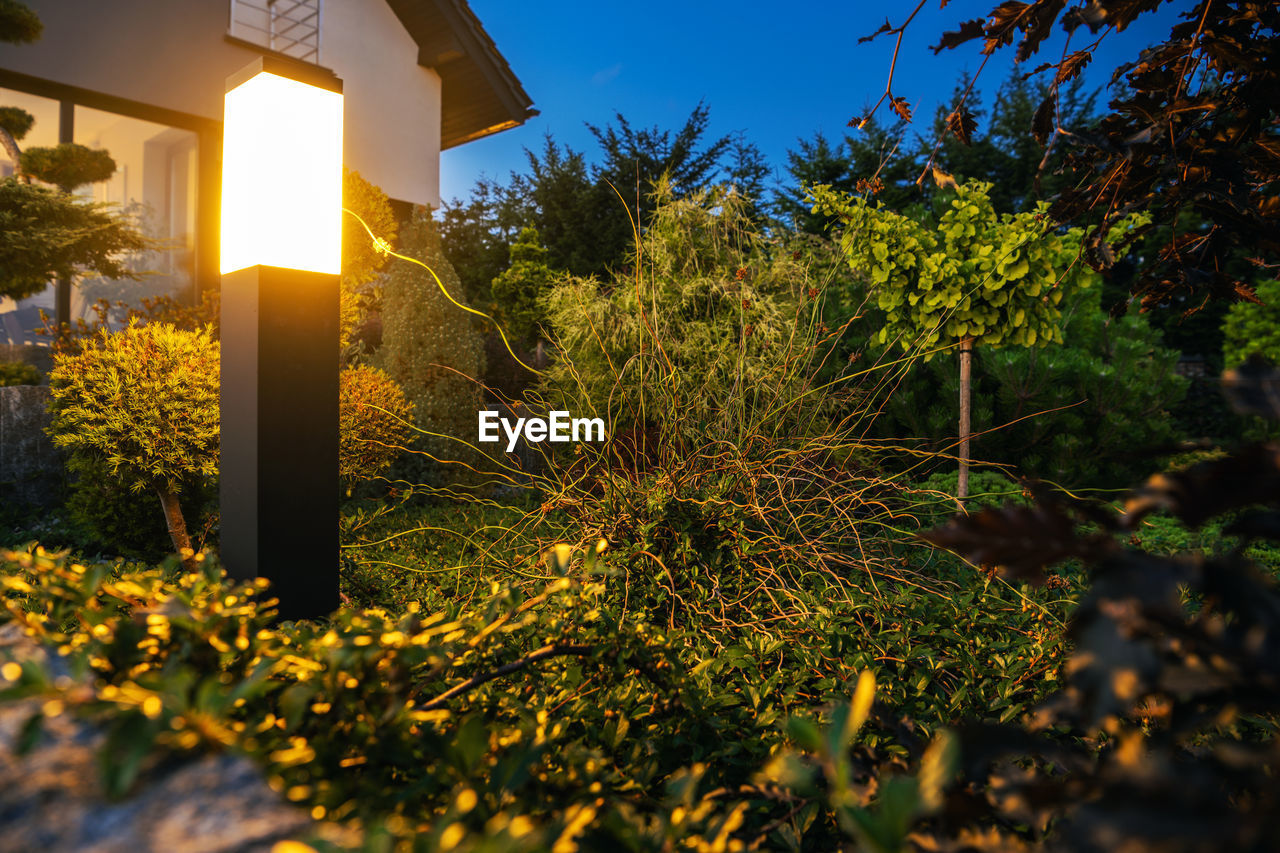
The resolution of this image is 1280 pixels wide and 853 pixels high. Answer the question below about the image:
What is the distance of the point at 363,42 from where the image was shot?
7988 mm

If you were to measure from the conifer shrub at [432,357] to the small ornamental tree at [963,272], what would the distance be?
336 centimetres

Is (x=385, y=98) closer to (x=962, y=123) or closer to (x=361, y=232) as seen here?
(x=361, y=232)

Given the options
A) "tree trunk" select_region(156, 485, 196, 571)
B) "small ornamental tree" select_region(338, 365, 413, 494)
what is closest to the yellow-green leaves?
"small ornamental tree" select_region(338, 365, 413, 494)

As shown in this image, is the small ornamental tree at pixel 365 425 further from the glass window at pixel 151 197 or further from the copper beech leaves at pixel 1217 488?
the glass window at pixel 151 197

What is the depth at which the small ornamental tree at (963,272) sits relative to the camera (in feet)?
11.7

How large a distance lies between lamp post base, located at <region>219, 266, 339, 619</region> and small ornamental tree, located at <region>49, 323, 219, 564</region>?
1.70m

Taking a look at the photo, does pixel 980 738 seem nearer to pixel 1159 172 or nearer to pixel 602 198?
pixel 1159 172

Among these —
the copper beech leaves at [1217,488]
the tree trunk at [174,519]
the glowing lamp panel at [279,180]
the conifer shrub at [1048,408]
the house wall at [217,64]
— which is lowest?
the tree trunk at [174,519]

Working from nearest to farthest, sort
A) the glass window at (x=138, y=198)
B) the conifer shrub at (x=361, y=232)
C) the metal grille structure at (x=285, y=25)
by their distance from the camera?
the glass window at (x=138, y=198) < the conifer shrub at (x=361, y=232) < the metal grille structure at (x=285, y=25)

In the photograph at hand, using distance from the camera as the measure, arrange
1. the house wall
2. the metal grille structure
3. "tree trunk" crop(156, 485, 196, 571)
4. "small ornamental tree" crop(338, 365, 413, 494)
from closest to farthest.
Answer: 1. "tree trunk" crop(156, 485, 196, 571)
2. "small ornamental tree" crop(338, 365, 413, 494)
3. the house wall
4. the metal grille structure

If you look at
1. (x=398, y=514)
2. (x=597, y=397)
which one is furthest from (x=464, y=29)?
(x=398, y=514)

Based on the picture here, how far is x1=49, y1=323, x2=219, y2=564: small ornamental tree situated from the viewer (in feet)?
10.4

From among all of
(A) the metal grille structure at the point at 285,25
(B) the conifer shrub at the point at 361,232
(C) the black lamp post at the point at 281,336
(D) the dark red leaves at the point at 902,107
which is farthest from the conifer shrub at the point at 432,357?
(D) the dark red leaves at the point at 902,107

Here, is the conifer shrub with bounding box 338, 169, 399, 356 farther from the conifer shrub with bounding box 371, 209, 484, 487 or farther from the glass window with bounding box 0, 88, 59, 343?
the glass window with bounding box 0, 88, 59, 343
